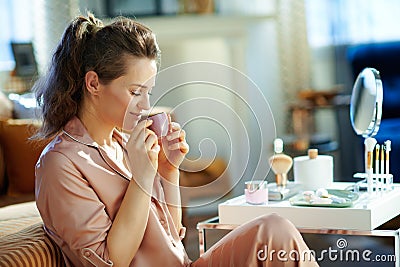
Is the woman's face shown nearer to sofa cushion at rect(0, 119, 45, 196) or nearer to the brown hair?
the brown hair

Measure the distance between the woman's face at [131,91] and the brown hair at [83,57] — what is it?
0.02 metres

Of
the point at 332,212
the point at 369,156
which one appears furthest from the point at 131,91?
the point at 369,156

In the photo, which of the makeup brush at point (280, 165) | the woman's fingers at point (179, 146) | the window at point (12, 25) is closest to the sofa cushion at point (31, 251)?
the woman's fingers at point (179, 146)

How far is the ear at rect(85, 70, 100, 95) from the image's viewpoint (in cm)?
178

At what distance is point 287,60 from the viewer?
15.2ft

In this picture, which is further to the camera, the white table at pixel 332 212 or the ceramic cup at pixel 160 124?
the white table at pixel 332 212

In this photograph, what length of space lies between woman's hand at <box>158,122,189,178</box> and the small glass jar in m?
0.26

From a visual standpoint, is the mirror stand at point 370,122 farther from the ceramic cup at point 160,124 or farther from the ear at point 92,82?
the ear at point 92,82

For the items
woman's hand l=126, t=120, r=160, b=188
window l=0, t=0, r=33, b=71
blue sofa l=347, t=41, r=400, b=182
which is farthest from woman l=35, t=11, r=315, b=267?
window l=0, t=0, r=33, b=71

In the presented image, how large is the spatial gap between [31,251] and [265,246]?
1.75ft

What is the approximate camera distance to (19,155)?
306cm

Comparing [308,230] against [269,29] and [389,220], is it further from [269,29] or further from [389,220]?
[269,29]

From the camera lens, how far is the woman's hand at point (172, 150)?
1845 mm

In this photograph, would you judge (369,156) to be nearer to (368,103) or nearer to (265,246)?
(368,103)
